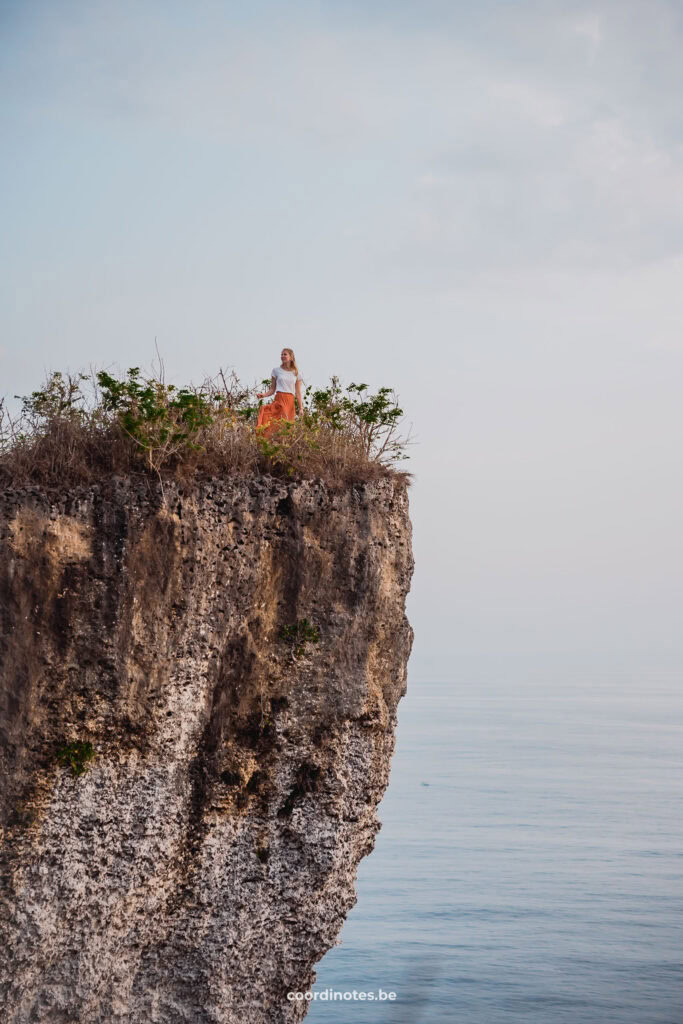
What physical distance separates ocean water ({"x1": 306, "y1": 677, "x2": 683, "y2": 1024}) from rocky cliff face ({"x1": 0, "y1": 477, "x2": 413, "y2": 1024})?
19983mm

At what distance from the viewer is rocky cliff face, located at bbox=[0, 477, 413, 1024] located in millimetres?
10523

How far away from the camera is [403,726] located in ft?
258

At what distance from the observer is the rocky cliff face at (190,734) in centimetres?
1052

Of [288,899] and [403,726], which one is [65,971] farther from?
[403,726]

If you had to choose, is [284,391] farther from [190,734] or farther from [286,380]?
[190,734]

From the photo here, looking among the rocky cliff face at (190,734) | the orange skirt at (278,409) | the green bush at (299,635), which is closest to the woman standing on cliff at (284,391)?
the orange skirt at (278,409)

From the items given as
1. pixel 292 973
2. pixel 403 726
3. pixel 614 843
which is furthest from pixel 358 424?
pixel 403 726

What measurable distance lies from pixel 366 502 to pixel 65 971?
20.1ft

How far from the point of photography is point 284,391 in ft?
43.0

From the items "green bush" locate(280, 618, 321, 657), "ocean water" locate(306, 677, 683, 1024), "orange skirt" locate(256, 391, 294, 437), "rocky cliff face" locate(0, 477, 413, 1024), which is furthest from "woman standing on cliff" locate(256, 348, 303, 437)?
"ocean water" locate(306, 677, 683, 1024)

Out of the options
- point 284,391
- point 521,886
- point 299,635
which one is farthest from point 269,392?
point 521,886

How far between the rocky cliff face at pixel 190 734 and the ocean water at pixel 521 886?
1998 cm

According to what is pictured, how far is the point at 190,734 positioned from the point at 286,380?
4.81m

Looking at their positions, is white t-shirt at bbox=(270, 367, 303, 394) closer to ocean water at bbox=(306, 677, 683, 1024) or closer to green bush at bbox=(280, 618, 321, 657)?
green bush at bbox=(280, 618, 321, 657)
